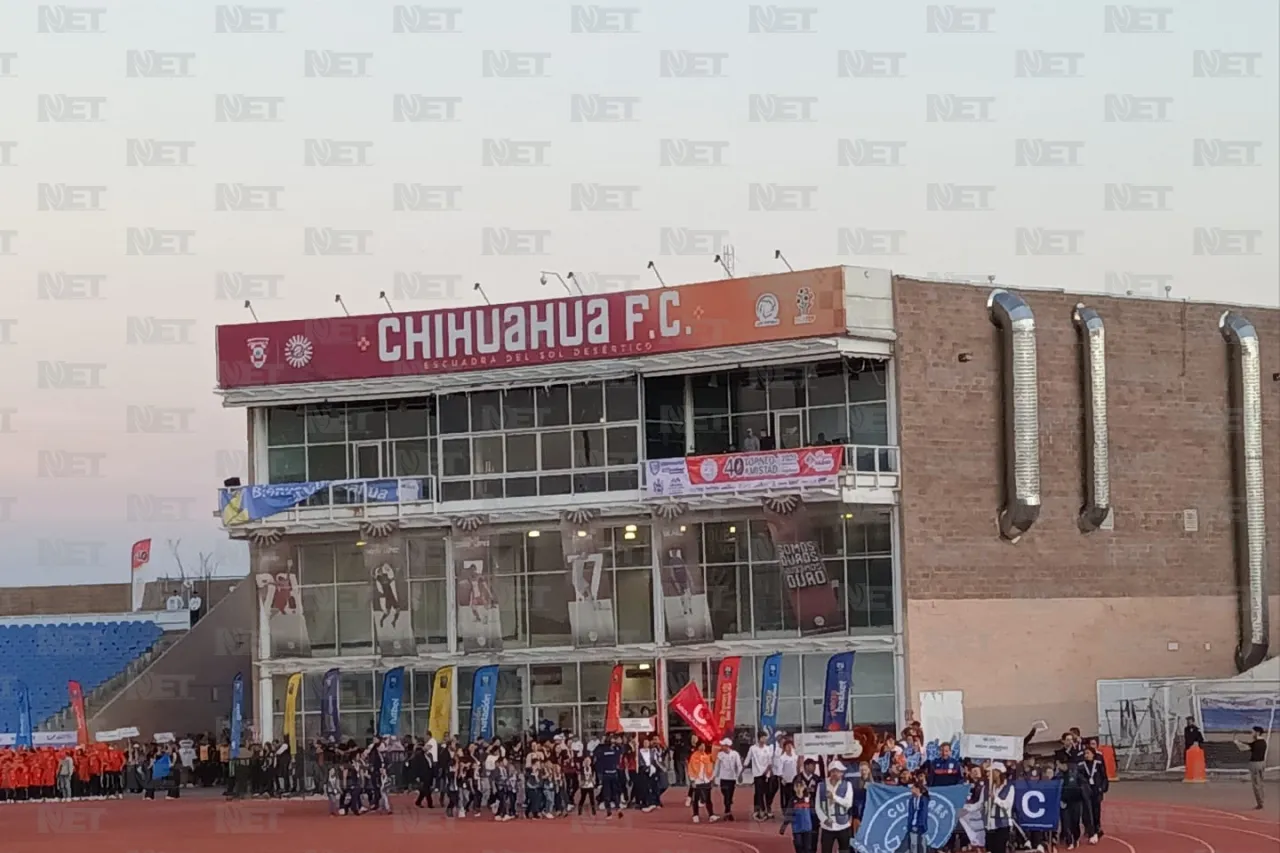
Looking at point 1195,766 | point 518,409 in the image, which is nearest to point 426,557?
point 518,409

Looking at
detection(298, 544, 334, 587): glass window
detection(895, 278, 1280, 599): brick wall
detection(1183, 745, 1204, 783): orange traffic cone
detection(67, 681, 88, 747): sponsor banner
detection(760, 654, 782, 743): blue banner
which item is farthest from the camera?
detection(67, 681, 88, 747): sponsor banner

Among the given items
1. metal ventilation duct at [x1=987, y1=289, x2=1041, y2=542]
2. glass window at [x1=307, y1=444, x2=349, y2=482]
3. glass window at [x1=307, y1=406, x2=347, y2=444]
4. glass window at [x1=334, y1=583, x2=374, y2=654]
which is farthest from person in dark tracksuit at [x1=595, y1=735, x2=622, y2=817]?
glass window at [x1=307, y1=406, x2=347, y2=444]

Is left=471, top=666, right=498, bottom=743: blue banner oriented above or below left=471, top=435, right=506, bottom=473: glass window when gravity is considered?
below

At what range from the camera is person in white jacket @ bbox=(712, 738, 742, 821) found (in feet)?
128

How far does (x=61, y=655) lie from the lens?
7719 centimetres

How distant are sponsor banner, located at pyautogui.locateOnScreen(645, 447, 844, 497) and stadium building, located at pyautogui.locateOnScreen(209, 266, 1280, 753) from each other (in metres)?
0.08

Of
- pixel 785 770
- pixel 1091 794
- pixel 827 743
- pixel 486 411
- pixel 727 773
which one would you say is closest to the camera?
pixel 1091 794

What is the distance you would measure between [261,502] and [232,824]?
17071mm

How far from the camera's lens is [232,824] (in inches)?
1690

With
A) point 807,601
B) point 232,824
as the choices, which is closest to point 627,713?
point 807,601

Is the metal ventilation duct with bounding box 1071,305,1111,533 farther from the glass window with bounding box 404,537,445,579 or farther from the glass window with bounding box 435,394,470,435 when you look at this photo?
the glass window with bounding box 404,537,445,579

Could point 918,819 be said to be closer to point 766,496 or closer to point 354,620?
point 766,496

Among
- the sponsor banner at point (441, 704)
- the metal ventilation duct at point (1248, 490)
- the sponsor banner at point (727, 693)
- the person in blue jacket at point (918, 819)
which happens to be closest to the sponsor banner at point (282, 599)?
the sponsor banner at point (441, 704)

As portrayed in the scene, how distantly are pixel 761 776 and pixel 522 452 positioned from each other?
20.0 meters
